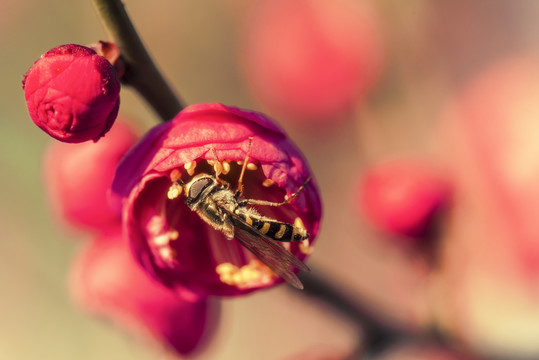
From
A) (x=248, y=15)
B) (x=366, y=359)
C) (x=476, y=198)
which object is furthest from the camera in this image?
(x=248, y=15)

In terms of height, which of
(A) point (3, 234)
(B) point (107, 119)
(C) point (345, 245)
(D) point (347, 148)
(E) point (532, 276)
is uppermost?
(B) point (107, 119)

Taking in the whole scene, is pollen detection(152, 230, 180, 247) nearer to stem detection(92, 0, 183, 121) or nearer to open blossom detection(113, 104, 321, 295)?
open blossom detection(113, 104, 321, 295)

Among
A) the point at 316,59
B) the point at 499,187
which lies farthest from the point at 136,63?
the point at 499,187

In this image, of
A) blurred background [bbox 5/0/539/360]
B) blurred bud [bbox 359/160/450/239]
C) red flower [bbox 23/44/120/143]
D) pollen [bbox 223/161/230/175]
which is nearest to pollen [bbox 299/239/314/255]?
pollen [bbox 223/161/230/175]

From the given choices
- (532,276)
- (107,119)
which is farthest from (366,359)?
(532,276)

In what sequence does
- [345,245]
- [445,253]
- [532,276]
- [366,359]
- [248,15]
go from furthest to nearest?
[248,15] → [345,245] → [532,276] → [445,253] → [366,359]

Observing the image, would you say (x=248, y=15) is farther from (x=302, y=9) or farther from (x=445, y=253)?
(x=445, y=253)

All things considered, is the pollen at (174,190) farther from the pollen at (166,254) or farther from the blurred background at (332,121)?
the blurred background at (332,121)
